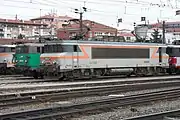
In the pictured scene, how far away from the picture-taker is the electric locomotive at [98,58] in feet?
82.8

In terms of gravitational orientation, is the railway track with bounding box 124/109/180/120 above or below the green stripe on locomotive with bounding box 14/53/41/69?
below

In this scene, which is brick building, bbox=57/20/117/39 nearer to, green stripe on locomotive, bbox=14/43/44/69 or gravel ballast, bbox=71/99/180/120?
green stripe on locomotive, bbox=14/43/44/69

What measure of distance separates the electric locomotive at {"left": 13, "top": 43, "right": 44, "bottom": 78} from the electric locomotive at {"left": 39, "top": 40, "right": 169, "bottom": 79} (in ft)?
3.72

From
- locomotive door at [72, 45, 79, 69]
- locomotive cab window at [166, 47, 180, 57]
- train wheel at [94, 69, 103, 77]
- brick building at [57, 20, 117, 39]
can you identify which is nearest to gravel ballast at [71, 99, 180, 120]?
locomotive door at [72, 45, 79, 69]

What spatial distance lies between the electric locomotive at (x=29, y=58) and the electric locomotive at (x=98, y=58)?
1.13 metres

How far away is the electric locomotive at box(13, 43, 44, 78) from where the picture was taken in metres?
27.2

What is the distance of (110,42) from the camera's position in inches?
1097

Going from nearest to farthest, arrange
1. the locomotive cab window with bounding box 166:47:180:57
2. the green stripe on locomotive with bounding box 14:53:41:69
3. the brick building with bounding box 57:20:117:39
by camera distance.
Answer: the green stripe on locomotive with bounding box 14:53:41:69, the locomotive cab window with bounding box 166:47:180:57, the brick building with bounding box 57:20:117:39

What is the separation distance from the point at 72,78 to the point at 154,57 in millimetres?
8750

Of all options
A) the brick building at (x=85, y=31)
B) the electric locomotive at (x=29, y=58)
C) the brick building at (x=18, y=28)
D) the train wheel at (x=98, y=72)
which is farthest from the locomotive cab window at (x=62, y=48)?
the brick building at (x=18, y=28)

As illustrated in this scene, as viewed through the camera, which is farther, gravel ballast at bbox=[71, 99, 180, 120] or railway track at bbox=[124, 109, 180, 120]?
gravel ballast at bbox=[71, 99, 180, 120]

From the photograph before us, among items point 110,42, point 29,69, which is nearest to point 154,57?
point 110,42

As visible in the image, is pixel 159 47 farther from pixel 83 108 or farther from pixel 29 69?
pixel 83 108

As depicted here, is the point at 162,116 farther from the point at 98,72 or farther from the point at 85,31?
the point at 85,31
